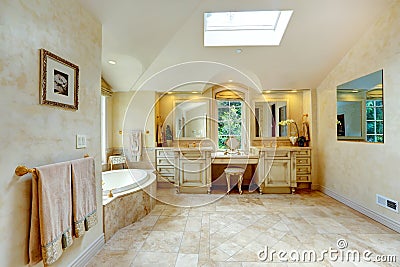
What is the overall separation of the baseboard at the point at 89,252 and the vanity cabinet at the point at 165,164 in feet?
7.85

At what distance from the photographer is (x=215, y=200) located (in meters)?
3.94

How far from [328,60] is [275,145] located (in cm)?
193

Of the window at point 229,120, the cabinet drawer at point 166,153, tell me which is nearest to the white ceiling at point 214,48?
the window at point 229,120

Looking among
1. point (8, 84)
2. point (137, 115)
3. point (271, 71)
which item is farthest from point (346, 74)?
Answer: point (8, 84)

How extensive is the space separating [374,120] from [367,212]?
126cm

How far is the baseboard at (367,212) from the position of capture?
8.78ft

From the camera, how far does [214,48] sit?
140 inches

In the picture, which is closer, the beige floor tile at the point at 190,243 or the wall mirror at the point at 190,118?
the beige floor tile at the point at 190,243

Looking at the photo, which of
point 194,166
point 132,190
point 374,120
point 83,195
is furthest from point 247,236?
point 374,120

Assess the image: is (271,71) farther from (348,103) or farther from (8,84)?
(8,84)

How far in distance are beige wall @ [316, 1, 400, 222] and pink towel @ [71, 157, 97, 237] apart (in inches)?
130

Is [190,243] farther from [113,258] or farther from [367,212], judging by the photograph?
[367,212]

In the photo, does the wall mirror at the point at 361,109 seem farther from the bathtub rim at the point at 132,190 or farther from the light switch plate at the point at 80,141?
the light switch plate at the point at 80,141

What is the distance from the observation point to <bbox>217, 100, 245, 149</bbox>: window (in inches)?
196
